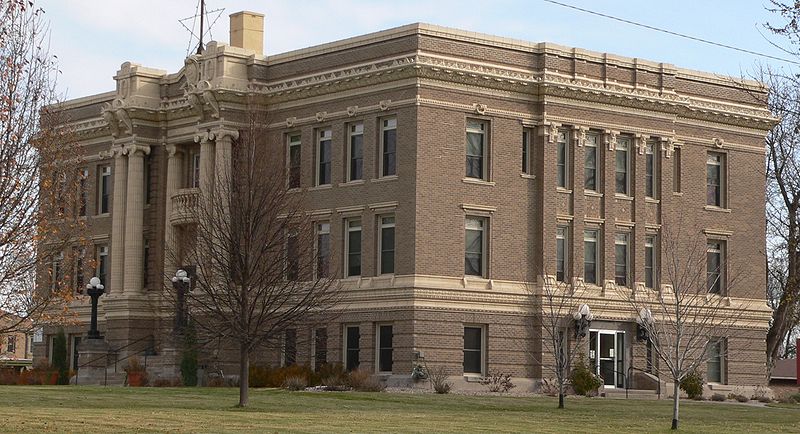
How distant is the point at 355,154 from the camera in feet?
193

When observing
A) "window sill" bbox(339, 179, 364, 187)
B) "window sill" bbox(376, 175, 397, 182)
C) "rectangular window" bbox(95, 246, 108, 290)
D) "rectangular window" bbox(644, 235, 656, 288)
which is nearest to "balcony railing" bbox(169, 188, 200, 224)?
"rectangular window" bbox(95, 246, 108, 290)

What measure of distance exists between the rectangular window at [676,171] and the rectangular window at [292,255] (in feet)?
71.6

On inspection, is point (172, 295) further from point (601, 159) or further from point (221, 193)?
point (601, 159)

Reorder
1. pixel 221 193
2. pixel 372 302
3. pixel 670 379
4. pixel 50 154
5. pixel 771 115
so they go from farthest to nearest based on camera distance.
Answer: pixel 771 115 → pixel 670 379 → pixel 372 302 → pixel 221 193 → pixel 50 154

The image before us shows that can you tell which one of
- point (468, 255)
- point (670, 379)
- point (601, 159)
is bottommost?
point (670, 379)

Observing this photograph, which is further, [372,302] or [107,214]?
[107,214]

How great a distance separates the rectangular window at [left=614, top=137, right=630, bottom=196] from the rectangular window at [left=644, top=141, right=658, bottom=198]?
2.63 feet

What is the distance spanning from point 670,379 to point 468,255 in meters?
9.41

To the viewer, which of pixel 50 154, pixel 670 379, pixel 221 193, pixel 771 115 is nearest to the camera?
pixel 50 154

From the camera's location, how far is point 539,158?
58.7 meters

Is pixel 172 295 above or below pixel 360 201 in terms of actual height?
below

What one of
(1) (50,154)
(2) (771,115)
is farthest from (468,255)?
(1) (50,154)

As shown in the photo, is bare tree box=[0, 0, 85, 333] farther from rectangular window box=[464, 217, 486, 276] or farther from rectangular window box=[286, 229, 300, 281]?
rectangular window box=[464, 217, 486, 276]

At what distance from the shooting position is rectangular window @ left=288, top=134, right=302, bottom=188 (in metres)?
59.9
